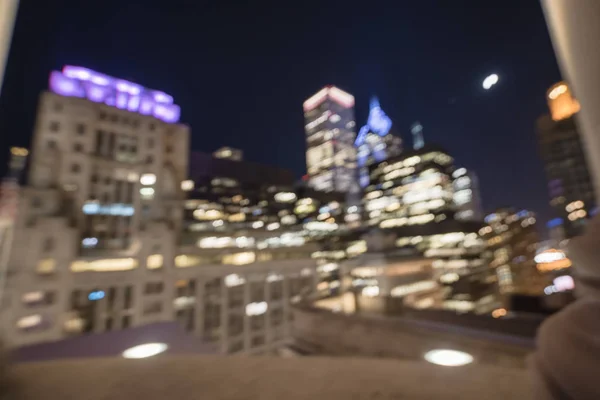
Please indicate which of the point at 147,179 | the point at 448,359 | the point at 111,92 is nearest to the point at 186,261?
the point at 147,179

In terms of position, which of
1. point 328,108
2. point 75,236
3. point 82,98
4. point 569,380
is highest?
point 328,108

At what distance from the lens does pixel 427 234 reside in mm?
68875

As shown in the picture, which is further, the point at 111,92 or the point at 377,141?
the point at 377,141

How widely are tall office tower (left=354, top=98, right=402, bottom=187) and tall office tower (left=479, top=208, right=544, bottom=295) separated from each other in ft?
211

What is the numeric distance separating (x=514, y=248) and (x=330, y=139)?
8876 cm

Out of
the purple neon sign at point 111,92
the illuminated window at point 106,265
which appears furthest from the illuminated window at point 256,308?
the purple neon sign at point 111,92

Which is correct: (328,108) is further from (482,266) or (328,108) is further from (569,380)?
(569,380)

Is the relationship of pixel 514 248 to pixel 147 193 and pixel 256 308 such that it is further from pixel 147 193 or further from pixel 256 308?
pixel 147 193

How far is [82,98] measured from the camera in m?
31.6

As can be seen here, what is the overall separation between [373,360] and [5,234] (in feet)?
104

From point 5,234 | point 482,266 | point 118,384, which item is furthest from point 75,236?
point 482,266

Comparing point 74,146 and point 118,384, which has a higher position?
point 74,146

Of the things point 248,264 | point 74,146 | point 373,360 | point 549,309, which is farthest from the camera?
point 248,264

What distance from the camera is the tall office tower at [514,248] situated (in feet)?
233
